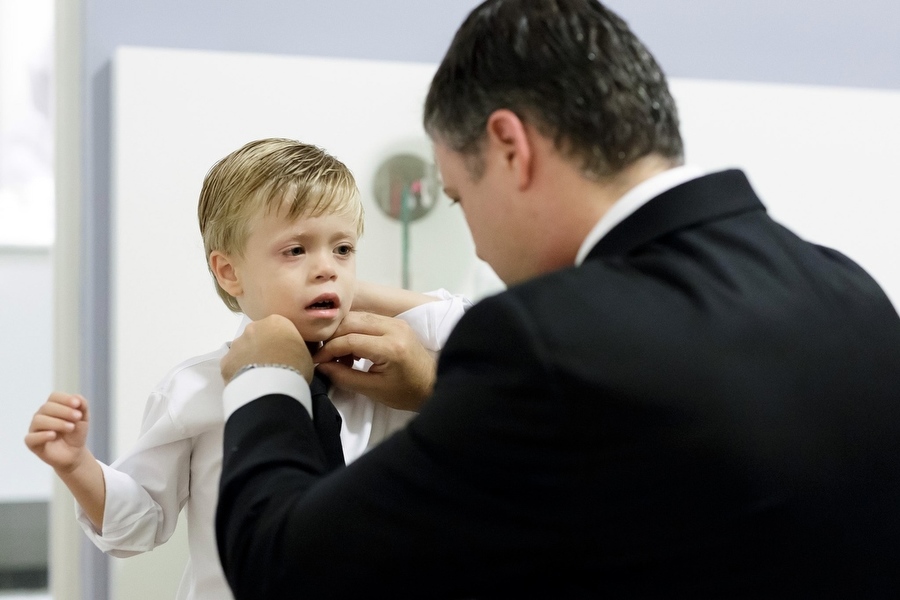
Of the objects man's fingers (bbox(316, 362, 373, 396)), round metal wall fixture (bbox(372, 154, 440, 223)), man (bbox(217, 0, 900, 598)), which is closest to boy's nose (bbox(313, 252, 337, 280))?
man's fingers (bbox(316, 362, 373, 396))

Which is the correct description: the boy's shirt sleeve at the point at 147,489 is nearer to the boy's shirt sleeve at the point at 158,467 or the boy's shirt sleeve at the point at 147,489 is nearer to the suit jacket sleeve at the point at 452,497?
the boy's shirt sleeve at the point at 158,467

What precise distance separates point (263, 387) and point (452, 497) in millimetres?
251

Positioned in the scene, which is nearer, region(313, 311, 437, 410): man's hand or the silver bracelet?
the silver bracelet

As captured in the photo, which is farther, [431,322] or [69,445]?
[431,322]

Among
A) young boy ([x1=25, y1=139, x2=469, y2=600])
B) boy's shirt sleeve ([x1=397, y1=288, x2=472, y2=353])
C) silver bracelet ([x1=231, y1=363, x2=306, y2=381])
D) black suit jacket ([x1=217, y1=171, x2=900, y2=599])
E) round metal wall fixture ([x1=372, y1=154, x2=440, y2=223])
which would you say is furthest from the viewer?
round metal wall fixture ([x1=372, y1=154, x2=440, y2=223])

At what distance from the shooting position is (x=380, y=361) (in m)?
1.17

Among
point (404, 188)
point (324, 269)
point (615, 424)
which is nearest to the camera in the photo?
point (615, 424)

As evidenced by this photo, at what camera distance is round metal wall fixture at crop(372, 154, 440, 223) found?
161 centimetres

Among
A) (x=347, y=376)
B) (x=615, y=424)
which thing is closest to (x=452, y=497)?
(x=615, y=424)

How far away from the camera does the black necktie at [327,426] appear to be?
1090 millimetres

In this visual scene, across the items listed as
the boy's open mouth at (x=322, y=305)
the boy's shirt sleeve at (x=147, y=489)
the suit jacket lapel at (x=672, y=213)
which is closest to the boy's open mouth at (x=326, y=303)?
the boy's open mouth at (x=322, y=305)

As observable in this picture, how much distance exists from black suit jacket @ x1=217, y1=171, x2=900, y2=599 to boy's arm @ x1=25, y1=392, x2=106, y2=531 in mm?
359

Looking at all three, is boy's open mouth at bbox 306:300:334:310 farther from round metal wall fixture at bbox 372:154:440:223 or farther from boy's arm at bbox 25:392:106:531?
round metal wall fixture at bbox 372:154:440:223

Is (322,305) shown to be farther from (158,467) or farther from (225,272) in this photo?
(158,467)
